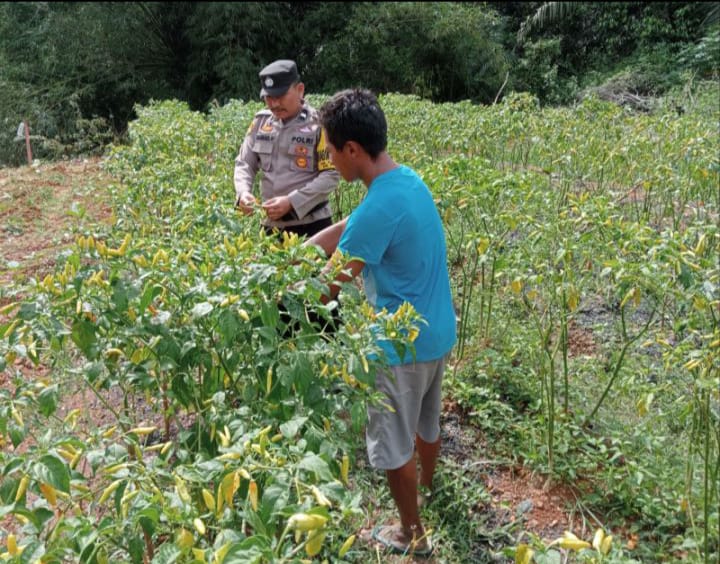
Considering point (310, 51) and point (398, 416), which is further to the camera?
point (310, 51)

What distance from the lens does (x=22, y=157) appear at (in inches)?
509

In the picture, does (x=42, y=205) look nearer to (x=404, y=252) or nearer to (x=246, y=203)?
(x=246, y=203)

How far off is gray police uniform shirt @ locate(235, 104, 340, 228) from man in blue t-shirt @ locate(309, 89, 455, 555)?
982 mm

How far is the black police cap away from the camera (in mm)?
2986

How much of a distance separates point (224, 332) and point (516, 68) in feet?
52.8

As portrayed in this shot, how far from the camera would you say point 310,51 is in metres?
16.0

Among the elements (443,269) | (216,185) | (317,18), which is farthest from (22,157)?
(443,269)

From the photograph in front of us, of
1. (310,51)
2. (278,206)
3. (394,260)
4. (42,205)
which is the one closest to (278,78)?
(278,206)

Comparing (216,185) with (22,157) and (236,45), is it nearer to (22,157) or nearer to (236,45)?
(22,157)

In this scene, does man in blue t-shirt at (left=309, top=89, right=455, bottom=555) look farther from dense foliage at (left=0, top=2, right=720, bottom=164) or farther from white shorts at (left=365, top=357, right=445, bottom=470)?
dense foliage at (left=0, top=2, right=720, bottom=164)

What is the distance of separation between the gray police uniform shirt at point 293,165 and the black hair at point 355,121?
1.03m

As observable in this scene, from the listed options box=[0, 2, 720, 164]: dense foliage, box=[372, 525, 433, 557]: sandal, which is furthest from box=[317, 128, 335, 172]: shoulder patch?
box=[0, 2, 720, 164]: dense foliage

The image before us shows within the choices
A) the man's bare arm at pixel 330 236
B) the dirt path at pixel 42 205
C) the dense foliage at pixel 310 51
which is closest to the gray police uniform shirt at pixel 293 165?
the man's bare arm at pixel 330 236

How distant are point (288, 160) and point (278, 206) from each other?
29 cm
